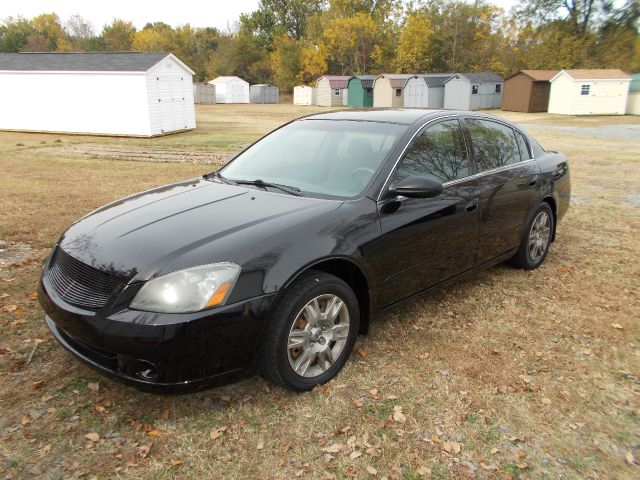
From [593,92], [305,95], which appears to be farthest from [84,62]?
[305,95]

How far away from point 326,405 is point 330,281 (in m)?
0.75

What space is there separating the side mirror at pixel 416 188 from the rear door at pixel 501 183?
1.00 m

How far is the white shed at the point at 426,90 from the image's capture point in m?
42.1

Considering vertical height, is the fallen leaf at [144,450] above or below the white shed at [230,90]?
below

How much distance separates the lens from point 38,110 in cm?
2189

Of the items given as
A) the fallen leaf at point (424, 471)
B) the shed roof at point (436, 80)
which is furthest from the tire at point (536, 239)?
the shed roof at point (436, 80)

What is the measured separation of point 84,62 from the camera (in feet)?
69.9

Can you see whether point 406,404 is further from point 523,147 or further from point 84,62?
point 84,62

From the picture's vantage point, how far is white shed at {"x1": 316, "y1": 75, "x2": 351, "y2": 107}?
5181 centimetres

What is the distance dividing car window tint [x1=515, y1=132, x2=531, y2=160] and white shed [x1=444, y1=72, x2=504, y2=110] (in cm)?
3683

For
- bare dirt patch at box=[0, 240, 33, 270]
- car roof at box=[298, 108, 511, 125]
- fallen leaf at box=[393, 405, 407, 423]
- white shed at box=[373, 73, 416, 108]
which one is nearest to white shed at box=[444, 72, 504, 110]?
white shed at box=[373, 73, 416, 108]

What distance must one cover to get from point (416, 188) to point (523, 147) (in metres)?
2.30

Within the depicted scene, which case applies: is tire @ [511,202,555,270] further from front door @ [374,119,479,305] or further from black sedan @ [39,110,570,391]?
front door @ [374,119,479,305]

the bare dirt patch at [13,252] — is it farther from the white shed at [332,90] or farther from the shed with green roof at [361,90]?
the white shed at [332,90]
